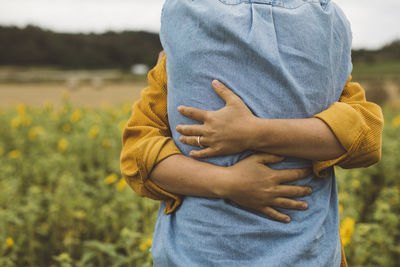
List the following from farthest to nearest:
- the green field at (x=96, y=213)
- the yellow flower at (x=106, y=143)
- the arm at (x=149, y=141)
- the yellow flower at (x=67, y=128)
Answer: the yellow flower at (x=67, y=128) < the yellow flower at (x=106, y=143) < the green field at (x=96, y=213) < the arm at (x=149, y=141)

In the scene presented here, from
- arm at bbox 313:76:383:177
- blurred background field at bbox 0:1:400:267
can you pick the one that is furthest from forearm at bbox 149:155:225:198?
blurred background field at bbox 0:1:400:267

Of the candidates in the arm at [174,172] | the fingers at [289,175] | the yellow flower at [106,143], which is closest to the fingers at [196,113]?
the arm at [174,172]

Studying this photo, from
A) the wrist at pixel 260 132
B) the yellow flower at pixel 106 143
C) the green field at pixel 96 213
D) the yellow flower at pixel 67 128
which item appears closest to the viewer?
the wrist at pixel 260 132

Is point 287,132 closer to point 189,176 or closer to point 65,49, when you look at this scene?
point 189,176

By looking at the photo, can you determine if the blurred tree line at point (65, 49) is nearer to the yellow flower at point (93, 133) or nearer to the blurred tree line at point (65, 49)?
the blurred tree line at point (65, 49)

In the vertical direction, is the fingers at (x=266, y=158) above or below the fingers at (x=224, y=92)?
below

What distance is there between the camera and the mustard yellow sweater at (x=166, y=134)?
918 mm

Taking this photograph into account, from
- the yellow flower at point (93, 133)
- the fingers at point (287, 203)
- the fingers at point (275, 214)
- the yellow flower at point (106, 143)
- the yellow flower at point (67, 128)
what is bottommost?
the yellow flower at point (67, 128)

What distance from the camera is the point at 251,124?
90 centimetres

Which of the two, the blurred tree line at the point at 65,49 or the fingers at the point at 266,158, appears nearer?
the fingers at the point at 266,158

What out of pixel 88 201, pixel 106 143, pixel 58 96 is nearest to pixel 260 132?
pixel 88 201

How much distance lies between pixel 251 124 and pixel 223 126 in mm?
71

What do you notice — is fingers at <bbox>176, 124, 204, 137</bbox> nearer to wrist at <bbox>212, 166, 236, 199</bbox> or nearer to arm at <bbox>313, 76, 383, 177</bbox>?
wrist at <bbox>212, 166, 236, 199</bbox>

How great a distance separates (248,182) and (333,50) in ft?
1.35
